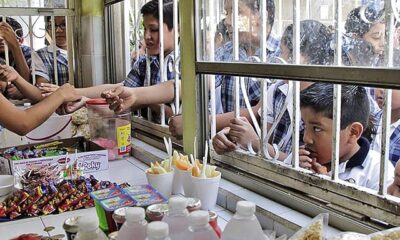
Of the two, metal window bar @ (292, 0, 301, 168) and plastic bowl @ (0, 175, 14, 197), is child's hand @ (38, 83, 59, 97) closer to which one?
plastic bowl @ (0, 175, 14, 197)

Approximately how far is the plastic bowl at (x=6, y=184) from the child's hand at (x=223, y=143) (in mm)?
813

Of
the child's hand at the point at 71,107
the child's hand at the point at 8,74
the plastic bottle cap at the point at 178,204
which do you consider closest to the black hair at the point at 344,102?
the plastic bottle cap at the point at 178,204

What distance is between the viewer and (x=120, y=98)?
228 cm

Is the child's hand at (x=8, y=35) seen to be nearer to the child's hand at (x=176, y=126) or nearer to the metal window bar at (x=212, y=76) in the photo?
the child's hand at (x=176, y=126)

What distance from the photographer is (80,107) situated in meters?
2.57

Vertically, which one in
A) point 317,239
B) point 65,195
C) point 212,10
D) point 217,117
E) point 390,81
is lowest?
point 65,195

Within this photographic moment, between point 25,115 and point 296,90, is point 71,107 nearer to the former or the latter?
point 25,115

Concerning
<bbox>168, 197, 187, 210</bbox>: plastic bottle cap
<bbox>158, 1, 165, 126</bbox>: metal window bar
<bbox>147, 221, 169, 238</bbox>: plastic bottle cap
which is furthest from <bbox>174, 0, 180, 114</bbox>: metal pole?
<bbox>147, 221, 169, 238</bbox>: plastic bottle cap

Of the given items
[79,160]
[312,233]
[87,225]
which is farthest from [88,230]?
[79,160]

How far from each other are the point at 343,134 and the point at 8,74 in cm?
202

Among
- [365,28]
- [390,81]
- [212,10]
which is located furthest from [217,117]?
[390,81]

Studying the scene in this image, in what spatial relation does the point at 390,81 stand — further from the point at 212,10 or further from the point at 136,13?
the point at 136,13

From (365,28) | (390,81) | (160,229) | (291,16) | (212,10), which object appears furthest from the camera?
(212,10)

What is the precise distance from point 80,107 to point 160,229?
1907mm
